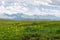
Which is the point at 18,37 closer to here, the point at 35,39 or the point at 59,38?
the point at 35,39

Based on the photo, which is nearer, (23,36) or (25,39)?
(25,39)

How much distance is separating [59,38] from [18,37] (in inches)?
286

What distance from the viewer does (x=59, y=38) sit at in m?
35.3

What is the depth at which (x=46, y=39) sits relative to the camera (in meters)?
34.2

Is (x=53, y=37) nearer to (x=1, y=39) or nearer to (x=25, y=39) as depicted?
(x=25, y=39)

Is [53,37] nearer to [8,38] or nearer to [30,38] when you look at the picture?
[30,38]

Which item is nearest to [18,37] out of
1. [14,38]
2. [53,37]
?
[14,38]

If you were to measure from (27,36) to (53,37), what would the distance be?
4694mm

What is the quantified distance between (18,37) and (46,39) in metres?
5.07

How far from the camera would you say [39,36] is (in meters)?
→ 36.5

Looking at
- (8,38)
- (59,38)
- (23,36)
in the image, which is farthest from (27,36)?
(59,38)

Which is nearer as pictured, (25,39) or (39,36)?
(25,39)

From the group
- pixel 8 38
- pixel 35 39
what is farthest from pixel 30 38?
pixel 8 38

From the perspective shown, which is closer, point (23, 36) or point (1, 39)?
point (1, 39)
